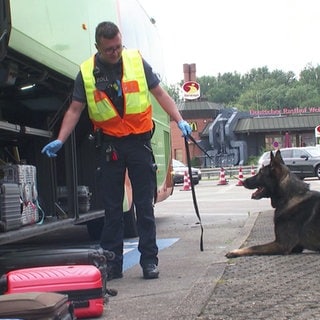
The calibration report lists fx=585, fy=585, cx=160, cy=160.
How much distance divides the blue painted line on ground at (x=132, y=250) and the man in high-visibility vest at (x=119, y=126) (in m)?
0.92

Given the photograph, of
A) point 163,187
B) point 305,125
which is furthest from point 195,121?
point 163,187

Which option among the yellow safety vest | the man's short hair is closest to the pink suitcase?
the yellow safety vest

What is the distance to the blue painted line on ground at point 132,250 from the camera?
623 cm

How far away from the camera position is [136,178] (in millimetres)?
5004

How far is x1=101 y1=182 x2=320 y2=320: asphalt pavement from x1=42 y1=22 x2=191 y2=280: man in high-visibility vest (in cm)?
43

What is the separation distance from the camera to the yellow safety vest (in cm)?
480

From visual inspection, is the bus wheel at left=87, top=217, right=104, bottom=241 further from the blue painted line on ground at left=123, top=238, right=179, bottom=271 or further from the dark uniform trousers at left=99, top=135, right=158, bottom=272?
the dark uniform trousers at left=99, top=135, right=158, bottom=272

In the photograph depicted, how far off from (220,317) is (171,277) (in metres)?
1.73

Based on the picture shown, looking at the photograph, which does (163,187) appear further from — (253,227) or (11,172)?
(11,172)

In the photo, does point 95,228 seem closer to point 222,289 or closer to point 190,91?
point 222,289

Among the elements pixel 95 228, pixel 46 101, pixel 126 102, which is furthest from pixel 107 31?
pixel 95 228

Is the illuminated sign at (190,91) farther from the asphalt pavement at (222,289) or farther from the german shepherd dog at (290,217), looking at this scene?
the german shepherd dog at (290,217)

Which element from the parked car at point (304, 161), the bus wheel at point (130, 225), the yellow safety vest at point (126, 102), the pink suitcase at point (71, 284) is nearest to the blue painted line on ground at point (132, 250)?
the bus wheel at point (130, 225)

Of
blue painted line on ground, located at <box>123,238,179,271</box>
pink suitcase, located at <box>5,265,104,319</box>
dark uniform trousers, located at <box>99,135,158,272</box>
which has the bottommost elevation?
blue painted line on ground, located at <box>123,238,179,271</box>
